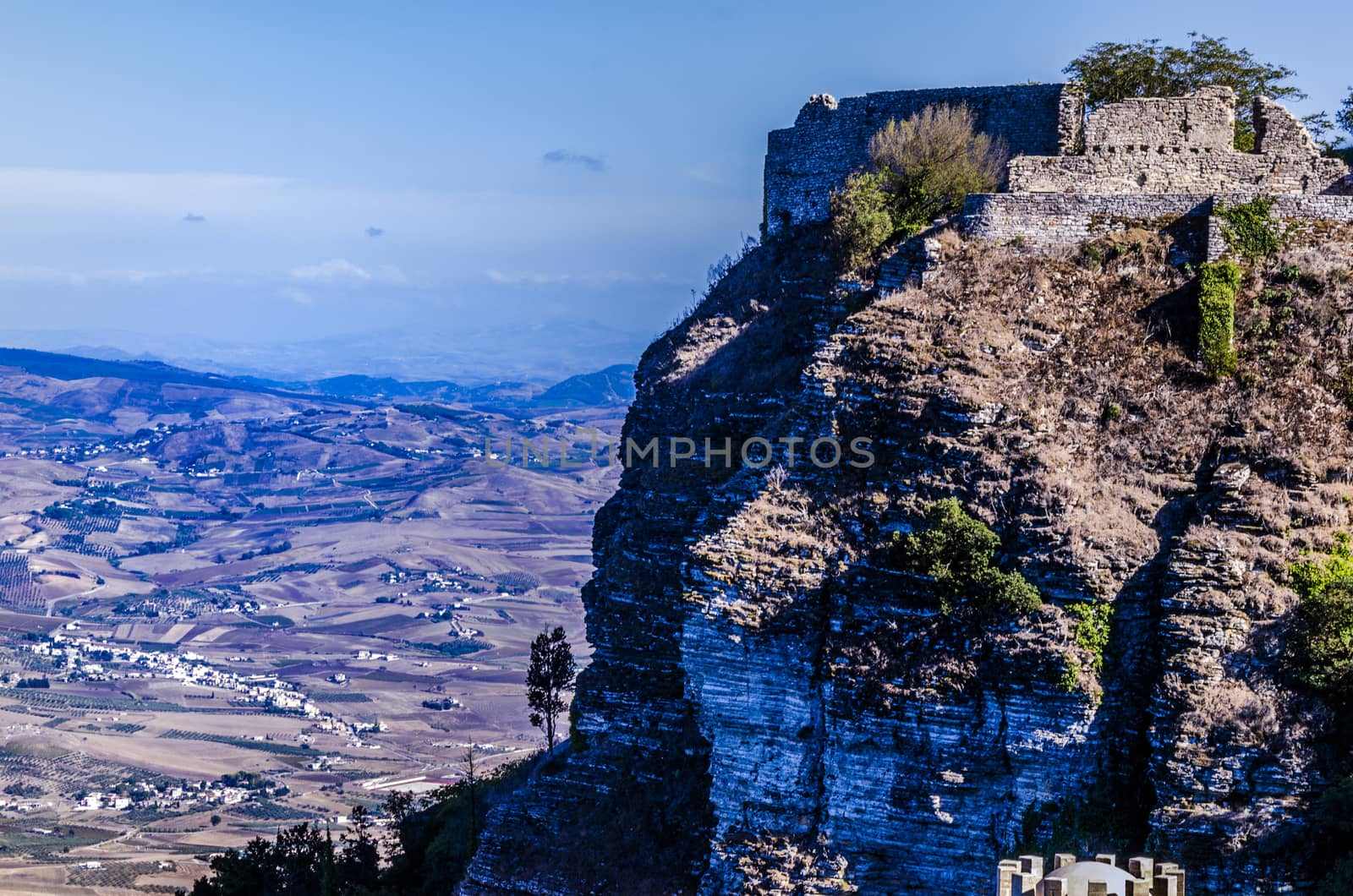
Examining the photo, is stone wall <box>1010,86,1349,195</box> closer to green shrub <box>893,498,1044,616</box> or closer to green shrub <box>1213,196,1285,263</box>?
green shrub <box>1213,196,1285,263</box>

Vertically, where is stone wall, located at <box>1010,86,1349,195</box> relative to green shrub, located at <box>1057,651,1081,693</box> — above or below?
above

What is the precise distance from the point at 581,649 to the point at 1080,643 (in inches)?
6704

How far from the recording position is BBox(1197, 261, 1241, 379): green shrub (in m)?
34.3

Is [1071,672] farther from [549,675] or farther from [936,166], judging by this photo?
[549,675]

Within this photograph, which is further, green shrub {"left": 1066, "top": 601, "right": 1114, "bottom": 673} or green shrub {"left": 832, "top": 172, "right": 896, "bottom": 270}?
green shrub {"left": 832, "top": 172, "right": 896, "bottom": 270}

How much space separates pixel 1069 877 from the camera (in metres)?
24.1

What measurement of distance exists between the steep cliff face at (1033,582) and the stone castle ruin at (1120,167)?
1.17m

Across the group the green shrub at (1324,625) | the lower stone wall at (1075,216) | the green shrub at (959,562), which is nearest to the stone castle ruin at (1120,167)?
the lower stone wall at (1075,216)

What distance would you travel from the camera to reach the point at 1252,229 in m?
36.2

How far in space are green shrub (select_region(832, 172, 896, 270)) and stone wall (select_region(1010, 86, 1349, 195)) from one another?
3648mm

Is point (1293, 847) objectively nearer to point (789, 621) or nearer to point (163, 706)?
Result: point (789, 621)

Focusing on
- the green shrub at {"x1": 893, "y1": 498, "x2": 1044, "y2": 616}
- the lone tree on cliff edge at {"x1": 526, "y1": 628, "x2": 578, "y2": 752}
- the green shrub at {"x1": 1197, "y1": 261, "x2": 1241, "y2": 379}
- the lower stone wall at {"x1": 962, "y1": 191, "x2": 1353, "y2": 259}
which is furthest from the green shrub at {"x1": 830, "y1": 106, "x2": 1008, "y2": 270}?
the lone tree on cliff edge at {"x1": 526, "y1": 628, "x2": 578, "y2": 752}

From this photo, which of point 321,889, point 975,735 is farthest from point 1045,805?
point 321,889

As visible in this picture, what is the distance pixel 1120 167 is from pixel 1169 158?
4.24 ft
